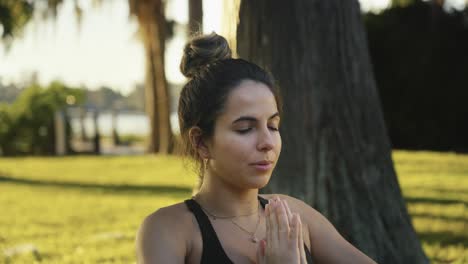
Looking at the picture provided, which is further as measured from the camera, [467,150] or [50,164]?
[50,164]

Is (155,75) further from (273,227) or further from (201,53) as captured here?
(273,227)

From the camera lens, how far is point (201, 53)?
3113 millimetres

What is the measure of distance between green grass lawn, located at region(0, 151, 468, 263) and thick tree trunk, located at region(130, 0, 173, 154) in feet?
13.7

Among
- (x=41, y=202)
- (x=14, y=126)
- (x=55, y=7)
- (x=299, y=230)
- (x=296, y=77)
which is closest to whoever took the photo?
(x=299, y=230)

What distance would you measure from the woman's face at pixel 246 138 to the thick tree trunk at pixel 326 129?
2.14 meters

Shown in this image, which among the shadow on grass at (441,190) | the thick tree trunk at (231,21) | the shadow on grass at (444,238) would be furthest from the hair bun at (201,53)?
the shadow on grass at (441,190)

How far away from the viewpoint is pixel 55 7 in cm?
2050

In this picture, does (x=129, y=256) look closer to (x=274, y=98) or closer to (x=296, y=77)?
(x=296, y=77)

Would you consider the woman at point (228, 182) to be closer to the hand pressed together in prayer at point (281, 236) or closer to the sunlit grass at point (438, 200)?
the hand pressed together in prayer at point (281, 236)

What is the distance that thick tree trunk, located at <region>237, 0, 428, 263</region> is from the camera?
5.01 meters

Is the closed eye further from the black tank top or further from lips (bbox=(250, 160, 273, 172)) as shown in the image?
the black tank top

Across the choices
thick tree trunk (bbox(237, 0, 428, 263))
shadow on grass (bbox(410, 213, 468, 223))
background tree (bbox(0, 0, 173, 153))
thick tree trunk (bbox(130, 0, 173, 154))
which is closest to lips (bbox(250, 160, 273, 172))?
thick tree trunk (bbox(237, 0, 428, 263))

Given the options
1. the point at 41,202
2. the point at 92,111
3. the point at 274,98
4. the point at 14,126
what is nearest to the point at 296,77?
the point at 274,98

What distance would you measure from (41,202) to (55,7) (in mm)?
10014
